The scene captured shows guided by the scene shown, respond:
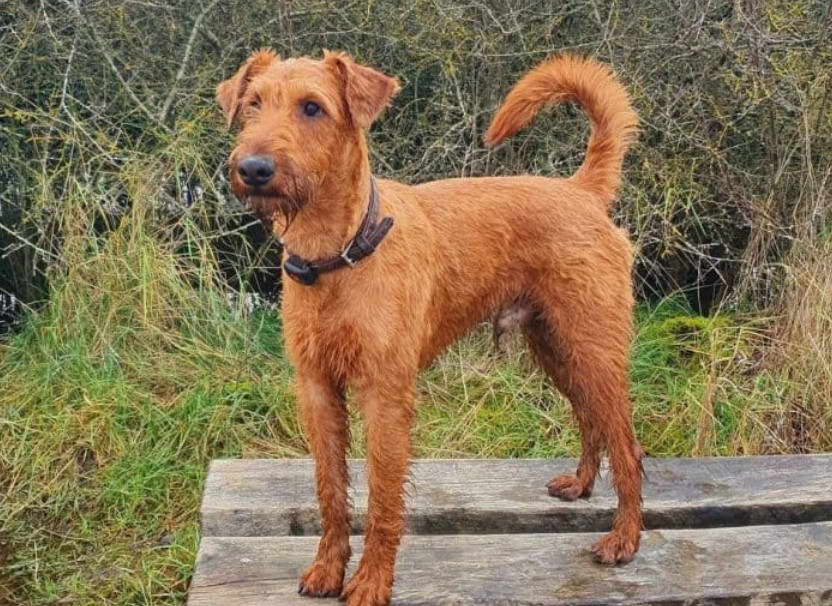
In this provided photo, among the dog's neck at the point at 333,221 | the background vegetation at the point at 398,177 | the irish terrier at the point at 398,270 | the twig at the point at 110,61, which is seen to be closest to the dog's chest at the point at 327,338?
the irish terrier at the point at 398,270

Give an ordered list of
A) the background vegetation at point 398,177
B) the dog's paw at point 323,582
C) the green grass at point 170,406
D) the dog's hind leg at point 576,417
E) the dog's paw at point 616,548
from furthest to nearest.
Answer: the background vegetation at point 398,177 → the green grass at point 170,406 → the dog's hind leg at point 576,417 → the dog's paw at point 616,548 → the dog's paw at point 323,582

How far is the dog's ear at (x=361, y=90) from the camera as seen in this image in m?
2.22

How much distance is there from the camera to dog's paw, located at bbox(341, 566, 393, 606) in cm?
237

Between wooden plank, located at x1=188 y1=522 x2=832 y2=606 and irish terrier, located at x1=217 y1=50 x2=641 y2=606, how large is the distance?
0.37 ft

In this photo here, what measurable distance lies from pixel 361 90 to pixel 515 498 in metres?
1.54

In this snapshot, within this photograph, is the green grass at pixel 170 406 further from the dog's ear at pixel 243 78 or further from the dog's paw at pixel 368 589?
the dog's ear at pixel 243 78

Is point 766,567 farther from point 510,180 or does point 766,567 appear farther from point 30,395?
point 30,395

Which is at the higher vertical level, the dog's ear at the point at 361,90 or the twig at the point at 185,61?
the dog's ear at the point at 361,90

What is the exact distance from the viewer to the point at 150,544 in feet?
11.4

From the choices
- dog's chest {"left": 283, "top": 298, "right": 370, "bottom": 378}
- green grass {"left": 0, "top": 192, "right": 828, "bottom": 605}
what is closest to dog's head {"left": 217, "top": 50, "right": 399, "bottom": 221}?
dog's chest {"left": 283, "top": 298, "right": 370, "bottom": 378}

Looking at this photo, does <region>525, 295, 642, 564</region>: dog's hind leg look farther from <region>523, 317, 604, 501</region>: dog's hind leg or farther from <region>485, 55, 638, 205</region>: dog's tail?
<region>485, 55, 638, 205</region>: dog's tail

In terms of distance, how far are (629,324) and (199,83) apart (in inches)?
105

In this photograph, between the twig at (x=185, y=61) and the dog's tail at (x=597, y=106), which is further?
the twig at (x=185, y=61)

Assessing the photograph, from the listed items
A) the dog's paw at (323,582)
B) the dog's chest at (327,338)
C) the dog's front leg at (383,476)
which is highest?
the dog's chest at (327,338)
